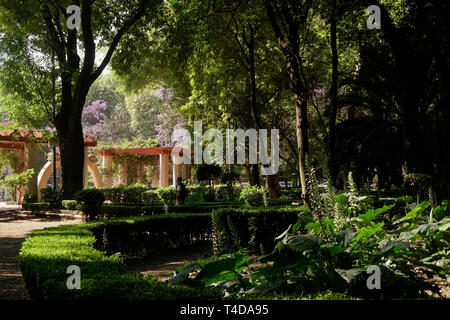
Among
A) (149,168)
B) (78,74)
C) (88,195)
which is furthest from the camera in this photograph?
(149,168)

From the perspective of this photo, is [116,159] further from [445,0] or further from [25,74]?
[445,0]

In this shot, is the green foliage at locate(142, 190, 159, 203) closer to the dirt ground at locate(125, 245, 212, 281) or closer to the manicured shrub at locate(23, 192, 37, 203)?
the manicured shrub at locate(23, 192, 37, 203)

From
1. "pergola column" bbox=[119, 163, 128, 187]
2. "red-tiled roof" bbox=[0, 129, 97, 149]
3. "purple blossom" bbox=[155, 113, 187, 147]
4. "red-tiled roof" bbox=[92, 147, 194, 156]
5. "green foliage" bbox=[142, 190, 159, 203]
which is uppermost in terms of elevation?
"purple blossom" bbox=[155, 113, 187, 147]

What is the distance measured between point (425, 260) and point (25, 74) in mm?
19003

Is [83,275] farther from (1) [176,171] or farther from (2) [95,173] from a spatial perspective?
(1) [176,171]

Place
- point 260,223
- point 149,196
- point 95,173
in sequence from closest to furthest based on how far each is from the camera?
point 260,223 < point 149,196 < point 95,173

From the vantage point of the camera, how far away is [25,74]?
1822 centimetres

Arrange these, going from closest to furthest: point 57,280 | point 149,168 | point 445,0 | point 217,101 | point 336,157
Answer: point 57,280 → point 445,0 → point 336,157 → point 217,101 → point 149,168

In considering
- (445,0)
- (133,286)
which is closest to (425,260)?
(133,286)

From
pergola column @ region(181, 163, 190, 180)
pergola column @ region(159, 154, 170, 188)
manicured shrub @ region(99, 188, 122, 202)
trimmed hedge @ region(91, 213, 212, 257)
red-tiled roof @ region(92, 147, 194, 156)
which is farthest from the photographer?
pergola column @ region(181, 163, 190, 180)
